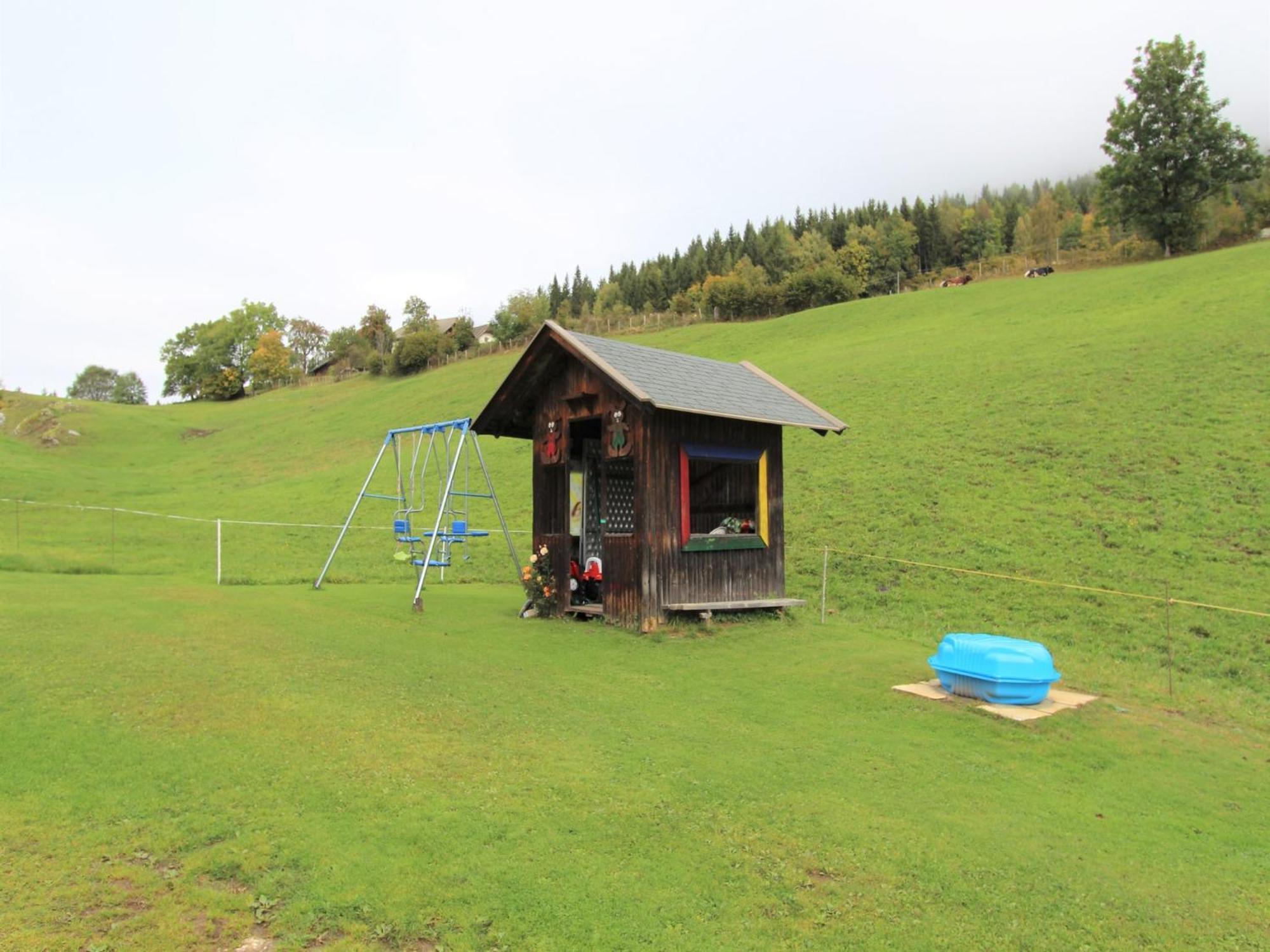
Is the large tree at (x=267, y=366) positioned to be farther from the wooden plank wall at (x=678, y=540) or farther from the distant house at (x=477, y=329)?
the wooden plank wall at (x=678, y=540)

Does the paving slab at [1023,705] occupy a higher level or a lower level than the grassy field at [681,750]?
lower

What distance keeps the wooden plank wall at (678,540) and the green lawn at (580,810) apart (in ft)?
10.3

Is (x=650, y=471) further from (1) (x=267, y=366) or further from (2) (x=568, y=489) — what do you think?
(1) (x=267, y=366)

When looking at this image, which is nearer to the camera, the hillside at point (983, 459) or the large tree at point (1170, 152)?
the hillside at point (983, 459)

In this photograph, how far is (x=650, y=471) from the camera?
1280 cm

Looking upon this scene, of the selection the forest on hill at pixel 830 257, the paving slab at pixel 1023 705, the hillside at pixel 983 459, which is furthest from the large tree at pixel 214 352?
the paving slab at pixel 1023 705

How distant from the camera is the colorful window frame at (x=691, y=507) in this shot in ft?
43.2

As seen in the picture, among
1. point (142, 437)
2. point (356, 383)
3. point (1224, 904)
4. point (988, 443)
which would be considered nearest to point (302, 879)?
point (1224, 904)

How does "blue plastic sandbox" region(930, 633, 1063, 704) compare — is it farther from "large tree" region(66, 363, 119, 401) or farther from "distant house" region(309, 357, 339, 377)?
"large tree" region(66, 363, 119, 401)

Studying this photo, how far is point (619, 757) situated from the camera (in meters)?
6.50

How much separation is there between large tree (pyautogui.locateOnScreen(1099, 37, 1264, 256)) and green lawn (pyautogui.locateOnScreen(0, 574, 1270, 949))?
52.5m

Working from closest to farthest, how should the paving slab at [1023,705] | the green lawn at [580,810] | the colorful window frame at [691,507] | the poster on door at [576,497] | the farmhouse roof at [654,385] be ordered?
the green lawn at [580,810] → the paving slab at [1023,705] → the farmhouse roof at [654,385] → the colorful window frame at [691,507] → the poster on door at [576,497]

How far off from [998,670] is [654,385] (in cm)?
667

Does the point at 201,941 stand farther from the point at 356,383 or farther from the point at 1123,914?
→ the point at 356,383
